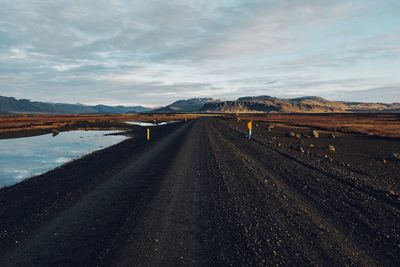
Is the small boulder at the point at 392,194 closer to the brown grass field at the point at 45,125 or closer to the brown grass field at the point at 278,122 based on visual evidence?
the brown grass field at the point at 278,122

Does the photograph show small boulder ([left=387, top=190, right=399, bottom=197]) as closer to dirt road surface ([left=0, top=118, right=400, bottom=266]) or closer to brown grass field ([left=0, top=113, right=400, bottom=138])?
dirt road surface ([left=0, top=118, right=400, bottom=266])

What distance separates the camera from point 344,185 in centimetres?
1611

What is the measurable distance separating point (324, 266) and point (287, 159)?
56.1ft

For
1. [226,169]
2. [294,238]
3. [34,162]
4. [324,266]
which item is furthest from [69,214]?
[34,162]

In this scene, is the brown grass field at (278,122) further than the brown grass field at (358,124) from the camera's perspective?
Yes

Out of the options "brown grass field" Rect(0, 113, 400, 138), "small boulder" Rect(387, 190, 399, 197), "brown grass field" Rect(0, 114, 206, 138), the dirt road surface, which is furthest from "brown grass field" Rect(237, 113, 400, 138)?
"brown grass field" Rect(0, 114, 206, 138)

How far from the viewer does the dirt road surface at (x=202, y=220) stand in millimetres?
8336

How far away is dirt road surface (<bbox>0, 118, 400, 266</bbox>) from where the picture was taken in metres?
8.34

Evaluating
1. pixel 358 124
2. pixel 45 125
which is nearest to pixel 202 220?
pixel 358 124

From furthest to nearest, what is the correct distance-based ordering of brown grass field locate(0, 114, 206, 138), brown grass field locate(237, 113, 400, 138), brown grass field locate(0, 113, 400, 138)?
brown grass field locate(0, 114, 206, 138) < brown grass field locate(0, 113, 400, 138) < brown grass field locate(237, 113, 400, 138)

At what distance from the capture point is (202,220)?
1091 cm

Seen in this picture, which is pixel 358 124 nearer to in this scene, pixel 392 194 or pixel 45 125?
pixel 45 125

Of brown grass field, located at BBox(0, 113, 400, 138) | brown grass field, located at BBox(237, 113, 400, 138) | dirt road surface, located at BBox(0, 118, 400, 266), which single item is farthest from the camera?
brown grass field, located at BBox(0, 113, 400, 138)

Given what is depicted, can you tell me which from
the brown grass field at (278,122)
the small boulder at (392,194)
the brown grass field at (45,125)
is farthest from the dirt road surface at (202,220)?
the brown grass field at (45,125)
